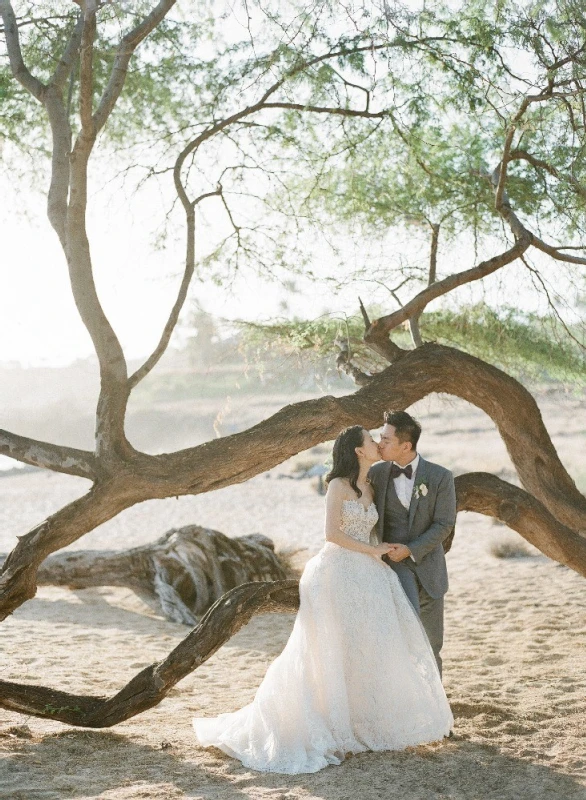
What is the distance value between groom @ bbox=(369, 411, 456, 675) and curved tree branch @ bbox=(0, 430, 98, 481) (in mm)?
1868

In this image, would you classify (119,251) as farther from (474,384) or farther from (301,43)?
(474,384)

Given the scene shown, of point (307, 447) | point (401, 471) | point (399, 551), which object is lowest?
point (399, 551)

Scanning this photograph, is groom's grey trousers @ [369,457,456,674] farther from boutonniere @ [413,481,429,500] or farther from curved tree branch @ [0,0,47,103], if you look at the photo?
curved tree branch @ [0,0,47,103]

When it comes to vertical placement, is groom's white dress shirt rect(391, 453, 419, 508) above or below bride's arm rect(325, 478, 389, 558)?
above

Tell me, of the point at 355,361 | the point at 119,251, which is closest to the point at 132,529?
the point at 355,361

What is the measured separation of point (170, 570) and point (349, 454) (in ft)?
20.2

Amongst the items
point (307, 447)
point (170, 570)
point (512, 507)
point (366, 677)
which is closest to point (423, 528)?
point (366, 677)

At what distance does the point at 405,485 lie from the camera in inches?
210

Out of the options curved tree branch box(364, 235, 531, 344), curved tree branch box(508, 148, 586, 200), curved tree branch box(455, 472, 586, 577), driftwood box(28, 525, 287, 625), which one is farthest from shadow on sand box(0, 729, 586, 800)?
driftwood box(28, 525, 287, 625)

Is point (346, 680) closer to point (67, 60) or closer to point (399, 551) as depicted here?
point (399, 551)

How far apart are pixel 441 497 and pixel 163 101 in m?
4.76

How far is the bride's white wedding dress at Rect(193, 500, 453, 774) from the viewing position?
483cm

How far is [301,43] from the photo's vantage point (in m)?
6.89

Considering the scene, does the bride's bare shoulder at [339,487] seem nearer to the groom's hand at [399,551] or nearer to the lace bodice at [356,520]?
the lace bodice at [356,520]
